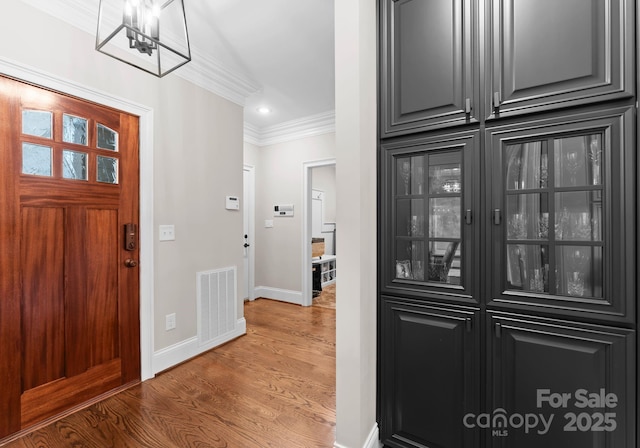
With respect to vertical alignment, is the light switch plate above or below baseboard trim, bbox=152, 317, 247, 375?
above

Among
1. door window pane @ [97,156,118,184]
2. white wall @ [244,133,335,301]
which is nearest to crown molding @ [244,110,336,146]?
white wall @ [244,133,335,301]

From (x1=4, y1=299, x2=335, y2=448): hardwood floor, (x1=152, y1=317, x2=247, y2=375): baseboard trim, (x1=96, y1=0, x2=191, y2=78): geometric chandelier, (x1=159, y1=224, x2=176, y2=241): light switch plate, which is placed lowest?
(x1=4, y1=299, x2=335, y2=448): hardwood floor

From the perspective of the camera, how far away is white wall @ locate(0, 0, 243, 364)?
183cm

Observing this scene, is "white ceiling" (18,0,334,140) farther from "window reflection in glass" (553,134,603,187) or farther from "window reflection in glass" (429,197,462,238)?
"window reflection in glass" (553,134,603,187)

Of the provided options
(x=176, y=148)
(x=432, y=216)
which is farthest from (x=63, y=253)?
(x=432, y=216)

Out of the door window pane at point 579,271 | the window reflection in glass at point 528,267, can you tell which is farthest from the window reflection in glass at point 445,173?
the door window pane at point 579,271

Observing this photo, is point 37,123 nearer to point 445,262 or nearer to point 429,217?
point 429,217

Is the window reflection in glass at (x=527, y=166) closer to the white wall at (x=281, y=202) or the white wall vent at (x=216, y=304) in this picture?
the white wall vent at (x=216, y=304)

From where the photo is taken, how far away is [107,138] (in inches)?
85.0

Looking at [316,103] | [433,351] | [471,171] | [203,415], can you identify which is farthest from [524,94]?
[316,103]

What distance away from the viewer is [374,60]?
5.00 ft

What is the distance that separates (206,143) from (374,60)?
1.96 m

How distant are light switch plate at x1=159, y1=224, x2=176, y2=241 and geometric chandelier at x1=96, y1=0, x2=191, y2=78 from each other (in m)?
1.19

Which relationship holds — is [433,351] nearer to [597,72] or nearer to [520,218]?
[520,218]
